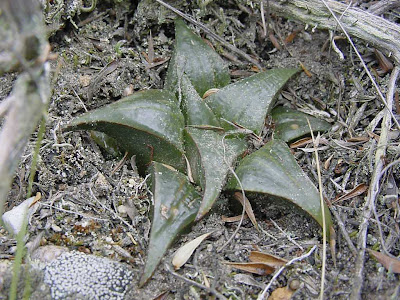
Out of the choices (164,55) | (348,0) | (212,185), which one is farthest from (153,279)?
(348,0)

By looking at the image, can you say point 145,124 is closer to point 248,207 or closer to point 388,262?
point 248,207

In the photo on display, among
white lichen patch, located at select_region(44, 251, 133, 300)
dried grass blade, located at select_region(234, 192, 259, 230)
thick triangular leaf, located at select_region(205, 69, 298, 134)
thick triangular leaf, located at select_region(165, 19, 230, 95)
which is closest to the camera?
white lichen patch, located at select_region(44, 251, 133, 300)

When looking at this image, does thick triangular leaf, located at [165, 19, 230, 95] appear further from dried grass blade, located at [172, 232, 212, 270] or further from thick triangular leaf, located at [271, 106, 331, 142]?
dried grass blade, located at [172, 232, 212, 270]

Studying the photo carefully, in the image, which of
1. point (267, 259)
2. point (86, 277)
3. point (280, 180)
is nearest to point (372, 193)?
point (280, 180)

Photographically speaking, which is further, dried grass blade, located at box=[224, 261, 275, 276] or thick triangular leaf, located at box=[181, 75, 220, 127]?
thick triangular leaf, located at box=[181, 75, 220, 127]

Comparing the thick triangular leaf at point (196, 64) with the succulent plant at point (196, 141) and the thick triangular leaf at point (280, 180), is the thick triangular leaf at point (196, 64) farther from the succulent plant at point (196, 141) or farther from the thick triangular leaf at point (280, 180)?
the thick triangular leaf at point (280, 180)

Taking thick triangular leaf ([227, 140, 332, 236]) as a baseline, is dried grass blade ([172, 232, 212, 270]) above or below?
below

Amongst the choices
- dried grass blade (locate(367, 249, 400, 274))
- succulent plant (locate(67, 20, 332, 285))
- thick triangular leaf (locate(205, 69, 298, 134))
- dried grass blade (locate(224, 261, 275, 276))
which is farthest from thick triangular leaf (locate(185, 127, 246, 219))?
dried grass blade (locate(367, 249, 400, 274))

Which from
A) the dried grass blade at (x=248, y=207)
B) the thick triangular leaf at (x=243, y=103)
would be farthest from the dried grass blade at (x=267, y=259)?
the thick triangular leaf at (x=243, y=103)
